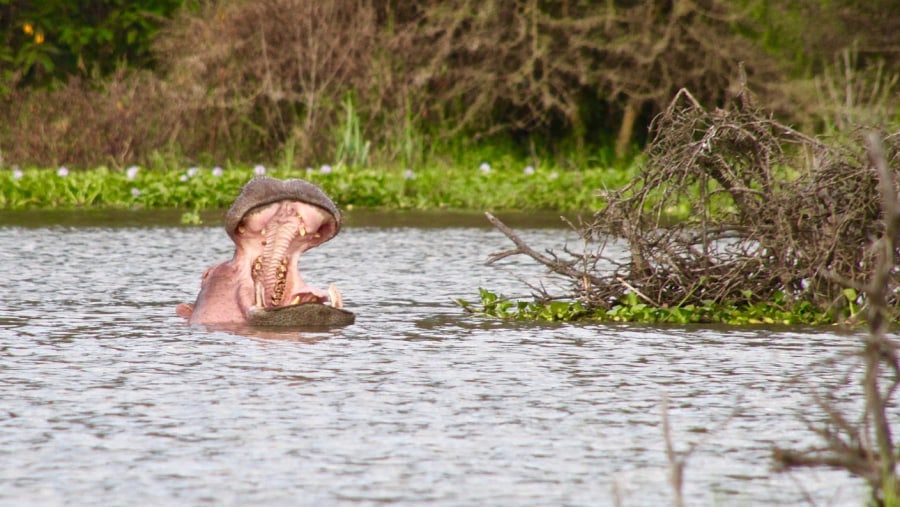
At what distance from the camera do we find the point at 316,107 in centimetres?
1822

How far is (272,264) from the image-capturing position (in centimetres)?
750

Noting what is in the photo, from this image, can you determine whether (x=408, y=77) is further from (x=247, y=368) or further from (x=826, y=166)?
(x=247, y=368)

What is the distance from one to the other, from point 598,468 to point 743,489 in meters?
0.41

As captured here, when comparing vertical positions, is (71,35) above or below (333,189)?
above

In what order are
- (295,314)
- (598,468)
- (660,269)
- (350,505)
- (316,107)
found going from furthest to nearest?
(316,107)
(660,269)
(295,314)
(598,468)
(350,505)

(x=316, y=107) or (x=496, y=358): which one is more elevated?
(x=316, y=107)

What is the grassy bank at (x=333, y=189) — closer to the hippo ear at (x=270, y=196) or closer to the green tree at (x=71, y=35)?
the green tree at (x=71, y=35)

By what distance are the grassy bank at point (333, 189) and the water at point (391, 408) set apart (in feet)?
21.5

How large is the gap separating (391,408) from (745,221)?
3199 millimetres

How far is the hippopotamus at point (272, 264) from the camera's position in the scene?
745 cm

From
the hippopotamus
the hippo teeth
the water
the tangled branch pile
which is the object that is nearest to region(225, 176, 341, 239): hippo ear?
the hippopotamus

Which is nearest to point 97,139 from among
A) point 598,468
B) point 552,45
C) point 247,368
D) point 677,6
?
point 552,45

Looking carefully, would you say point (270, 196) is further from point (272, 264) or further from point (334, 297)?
point (334, 297)

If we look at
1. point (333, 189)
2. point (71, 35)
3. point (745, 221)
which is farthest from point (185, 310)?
point (71, 35)
